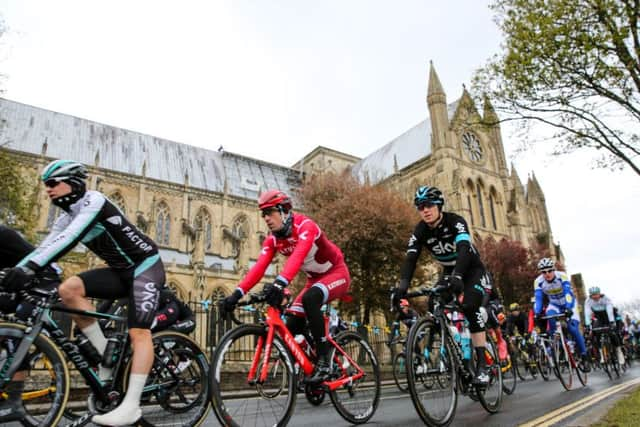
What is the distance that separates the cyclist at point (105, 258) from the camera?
2.98 m

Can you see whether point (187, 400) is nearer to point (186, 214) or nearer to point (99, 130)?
point (186, 214)

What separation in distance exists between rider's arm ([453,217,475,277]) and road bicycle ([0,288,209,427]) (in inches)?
101

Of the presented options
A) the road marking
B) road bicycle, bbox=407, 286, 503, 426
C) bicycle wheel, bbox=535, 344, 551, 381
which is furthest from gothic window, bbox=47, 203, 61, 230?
the road marking

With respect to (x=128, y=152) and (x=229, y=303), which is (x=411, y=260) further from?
(x=128, y=152)

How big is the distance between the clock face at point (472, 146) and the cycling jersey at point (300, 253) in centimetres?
4365

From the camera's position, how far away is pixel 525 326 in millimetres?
13273

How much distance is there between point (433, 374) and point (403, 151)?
4613 cm

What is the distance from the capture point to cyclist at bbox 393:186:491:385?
447 centimetres

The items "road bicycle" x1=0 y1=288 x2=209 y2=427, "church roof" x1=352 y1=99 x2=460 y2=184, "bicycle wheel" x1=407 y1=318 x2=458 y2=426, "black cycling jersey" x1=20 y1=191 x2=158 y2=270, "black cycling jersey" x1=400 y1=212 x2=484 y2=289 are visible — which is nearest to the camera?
"road bicycle" x1=0 y1=288 x2=209 y2=427

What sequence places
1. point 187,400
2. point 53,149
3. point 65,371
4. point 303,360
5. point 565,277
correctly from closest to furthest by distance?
point 65,371 < point 187,400 < point 303,360 < point 565,277 < point 53,149

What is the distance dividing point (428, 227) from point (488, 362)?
1695mm

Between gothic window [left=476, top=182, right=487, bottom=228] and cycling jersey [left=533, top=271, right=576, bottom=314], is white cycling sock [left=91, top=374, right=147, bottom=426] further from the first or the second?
gothic window [left=476, top=182, right=487, bottom=228]

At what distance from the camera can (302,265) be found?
4.17m

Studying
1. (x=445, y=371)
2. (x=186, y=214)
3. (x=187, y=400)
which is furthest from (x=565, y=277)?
(x=186, y=214)
